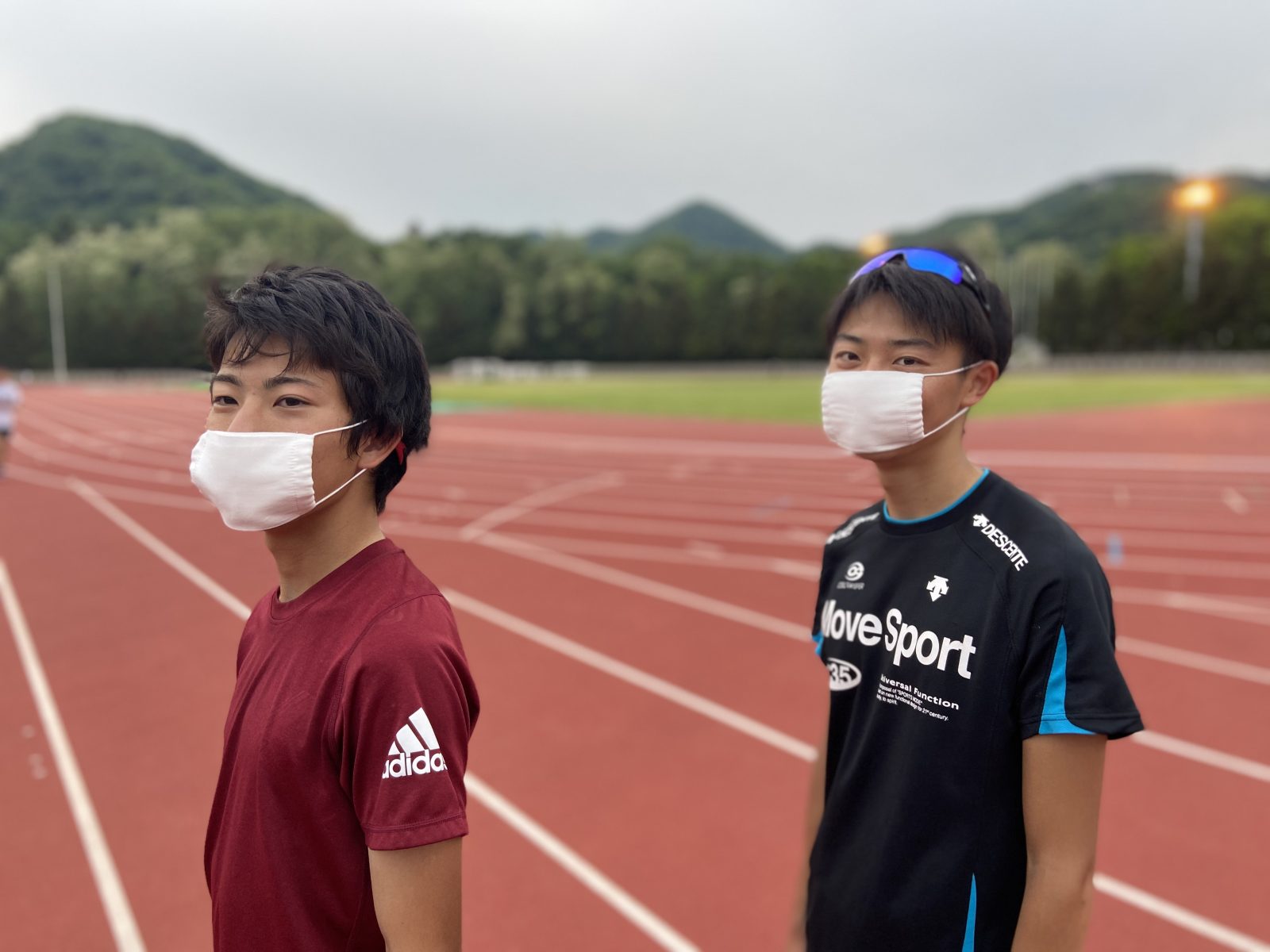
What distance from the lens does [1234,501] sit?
11.1 metres

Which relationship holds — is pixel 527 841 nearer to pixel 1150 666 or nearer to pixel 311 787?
pixel 311 787

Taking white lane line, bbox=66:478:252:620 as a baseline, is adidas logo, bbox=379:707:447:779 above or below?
above

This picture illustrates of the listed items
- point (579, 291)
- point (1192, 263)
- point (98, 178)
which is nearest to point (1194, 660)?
point (579, 291)

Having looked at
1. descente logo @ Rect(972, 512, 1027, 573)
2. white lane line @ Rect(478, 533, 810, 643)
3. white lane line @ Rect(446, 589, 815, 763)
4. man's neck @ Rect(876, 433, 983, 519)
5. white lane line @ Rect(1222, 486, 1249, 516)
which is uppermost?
man's neck @ Rect(876, 433, 983, 519)

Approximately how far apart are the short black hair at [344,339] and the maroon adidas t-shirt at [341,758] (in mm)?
258

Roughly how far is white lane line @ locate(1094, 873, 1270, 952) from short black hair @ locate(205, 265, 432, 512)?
10.5 feet

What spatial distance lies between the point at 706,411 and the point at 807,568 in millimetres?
18298

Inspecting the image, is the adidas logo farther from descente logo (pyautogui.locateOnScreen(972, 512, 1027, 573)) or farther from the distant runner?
the distant runner

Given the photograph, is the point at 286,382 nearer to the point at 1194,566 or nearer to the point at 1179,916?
the point at 1179,916

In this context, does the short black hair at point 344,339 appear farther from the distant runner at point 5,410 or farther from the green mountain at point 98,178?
the green mountain at point 98,178

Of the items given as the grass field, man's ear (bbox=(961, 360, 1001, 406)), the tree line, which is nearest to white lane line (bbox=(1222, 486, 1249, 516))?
man's ear (bbox=(961, 360, 1001, 406))

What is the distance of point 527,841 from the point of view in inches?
143

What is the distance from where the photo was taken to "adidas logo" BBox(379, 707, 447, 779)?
1181mm

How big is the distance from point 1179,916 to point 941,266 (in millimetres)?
2878
